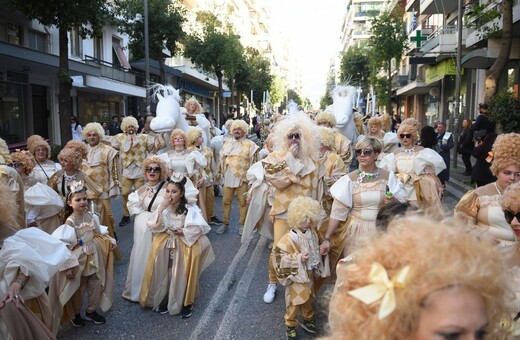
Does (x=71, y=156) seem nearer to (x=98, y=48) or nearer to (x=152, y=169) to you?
(x=152, y=169)

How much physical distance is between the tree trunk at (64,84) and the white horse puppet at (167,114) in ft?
17.8

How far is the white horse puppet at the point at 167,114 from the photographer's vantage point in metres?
8.51

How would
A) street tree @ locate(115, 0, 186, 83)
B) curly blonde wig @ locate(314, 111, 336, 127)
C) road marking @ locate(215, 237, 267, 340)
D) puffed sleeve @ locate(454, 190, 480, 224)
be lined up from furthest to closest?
street tree @ locate(115, 0, 186, 83) → curly blonde wig @ locate(314, 111, 336, 127) → road marking @ locate(215, 237, 267, 340) → puffed sleeve @ locate(454, 190, 480, 224)

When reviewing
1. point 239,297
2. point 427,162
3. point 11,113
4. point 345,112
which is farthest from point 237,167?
point 11,113

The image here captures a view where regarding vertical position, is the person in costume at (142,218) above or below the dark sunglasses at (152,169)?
below

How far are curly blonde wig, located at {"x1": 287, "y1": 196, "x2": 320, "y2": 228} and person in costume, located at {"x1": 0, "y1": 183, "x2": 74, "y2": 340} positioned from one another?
199 centimetres

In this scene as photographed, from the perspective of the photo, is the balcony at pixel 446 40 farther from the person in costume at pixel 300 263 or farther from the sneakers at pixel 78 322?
the sneakers at pixel 78 322

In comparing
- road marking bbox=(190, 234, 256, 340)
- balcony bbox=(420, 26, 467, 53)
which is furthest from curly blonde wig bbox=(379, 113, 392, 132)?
balcony bbox=(420, 26, 467, 53)

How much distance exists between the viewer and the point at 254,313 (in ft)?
15.9

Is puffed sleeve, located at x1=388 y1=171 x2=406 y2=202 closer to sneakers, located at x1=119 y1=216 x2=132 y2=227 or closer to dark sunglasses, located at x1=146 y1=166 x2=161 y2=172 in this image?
dark sunglasses, located at x1=146 y1=166 x2=161 y2=172

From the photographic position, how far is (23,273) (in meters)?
3.18

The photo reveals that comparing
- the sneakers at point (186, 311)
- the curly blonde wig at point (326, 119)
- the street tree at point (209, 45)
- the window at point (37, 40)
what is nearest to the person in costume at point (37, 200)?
the sneakers at point (186, 311)

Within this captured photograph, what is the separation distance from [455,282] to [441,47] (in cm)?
2485

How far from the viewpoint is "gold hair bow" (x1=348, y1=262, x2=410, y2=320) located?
129 centimetres
